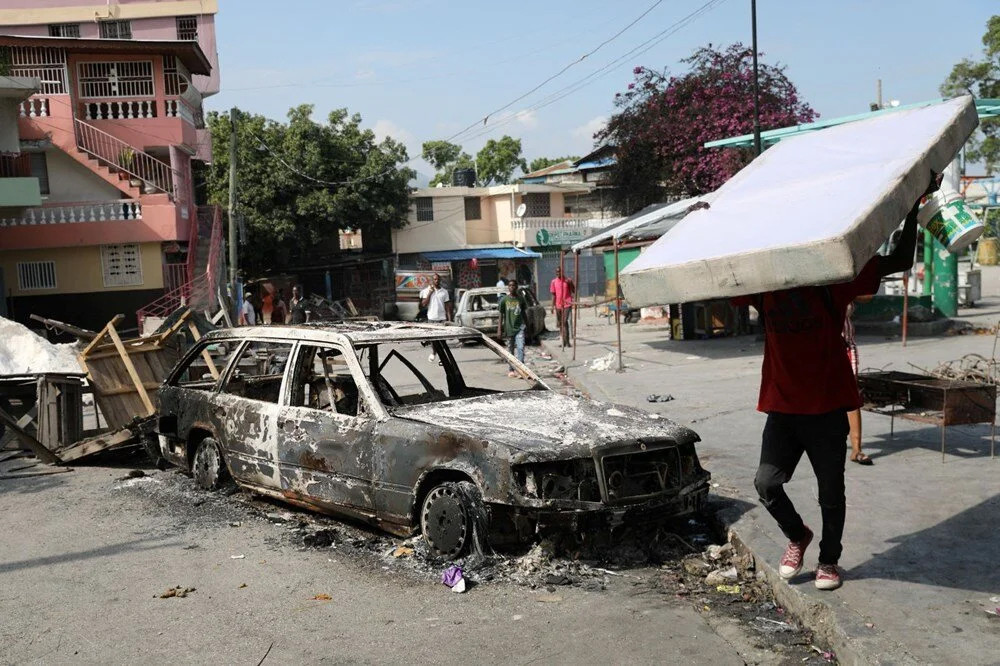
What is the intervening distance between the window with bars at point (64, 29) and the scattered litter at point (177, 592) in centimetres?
4266

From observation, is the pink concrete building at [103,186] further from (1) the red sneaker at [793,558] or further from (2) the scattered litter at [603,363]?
(1) the red sneaker at [793,558]

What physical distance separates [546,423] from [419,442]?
0.83 m

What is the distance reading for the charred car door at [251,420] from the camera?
7238 millimetres

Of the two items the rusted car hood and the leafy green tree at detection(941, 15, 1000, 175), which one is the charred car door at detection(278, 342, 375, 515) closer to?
the rusted car hood

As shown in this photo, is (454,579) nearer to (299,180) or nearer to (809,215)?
(809,215)

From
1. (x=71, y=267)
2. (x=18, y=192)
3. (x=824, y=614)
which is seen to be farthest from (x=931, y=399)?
(x=71, y=267)

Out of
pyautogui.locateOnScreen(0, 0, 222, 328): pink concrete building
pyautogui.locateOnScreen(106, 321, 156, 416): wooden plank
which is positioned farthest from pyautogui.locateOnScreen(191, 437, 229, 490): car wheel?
pyautogui.locateOnScreen(0, 0, 222, 328): pink concrete building

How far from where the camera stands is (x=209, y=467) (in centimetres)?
806

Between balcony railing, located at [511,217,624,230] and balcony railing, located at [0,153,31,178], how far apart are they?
84.3 feet

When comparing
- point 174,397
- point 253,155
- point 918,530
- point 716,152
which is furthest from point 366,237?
point 918,530

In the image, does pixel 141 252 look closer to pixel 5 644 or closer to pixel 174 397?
pixel 174 397

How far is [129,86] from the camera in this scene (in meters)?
31.1

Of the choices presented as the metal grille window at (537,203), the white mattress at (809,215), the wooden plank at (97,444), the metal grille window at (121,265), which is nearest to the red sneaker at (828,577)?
the white mattress at (809,215)

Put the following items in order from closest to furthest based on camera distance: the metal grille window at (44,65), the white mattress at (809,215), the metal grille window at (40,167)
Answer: the white mattress at (809,215) < the metal grille window at (40,167) < the metal grille window at (44,65)
